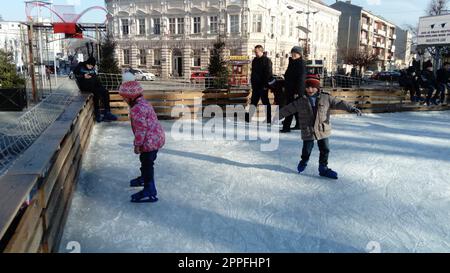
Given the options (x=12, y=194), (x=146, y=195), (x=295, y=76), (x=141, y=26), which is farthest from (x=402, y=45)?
(x=12, y=194)

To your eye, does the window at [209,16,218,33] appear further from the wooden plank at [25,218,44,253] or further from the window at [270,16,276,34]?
the wooden plank at [25,218,44,253]

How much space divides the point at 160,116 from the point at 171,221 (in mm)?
5748

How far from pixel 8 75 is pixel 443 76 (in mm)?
14176

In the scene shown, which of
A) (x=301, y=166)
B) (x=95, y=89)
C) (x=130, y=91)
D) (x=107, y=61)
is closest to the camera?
(x=130, y=91)

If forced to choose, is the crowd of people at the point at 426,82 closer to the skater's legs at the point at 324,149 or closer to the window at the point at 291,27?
the skater's legs at the point at 324,149

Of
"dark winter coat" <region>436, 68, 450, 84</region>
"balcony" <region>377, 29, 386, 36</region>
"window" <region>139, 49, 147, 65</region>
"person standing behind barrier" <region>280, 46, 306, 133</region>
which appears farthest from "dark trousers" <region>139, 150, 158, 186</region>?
"balcony" <region>377, 29, 386, 36</region>

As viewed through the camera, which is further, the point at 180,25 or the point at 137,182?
the point at 180,25

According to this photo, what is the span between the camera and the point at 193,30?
3578 cm

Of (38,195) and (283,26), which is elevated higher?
(283,26)

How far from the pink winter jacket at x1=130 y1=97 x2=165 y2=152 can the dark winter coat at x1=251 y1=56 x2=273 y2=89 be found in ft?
14.1

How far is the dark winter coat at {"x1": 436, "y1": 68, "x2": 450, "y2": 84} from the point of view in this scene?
11.5 meters

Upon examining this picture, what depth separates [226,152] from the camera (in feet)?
18.9

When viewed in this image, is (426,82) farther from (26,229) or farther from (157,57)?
(157,57)

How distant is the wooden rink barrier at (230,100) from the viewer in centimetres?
870
